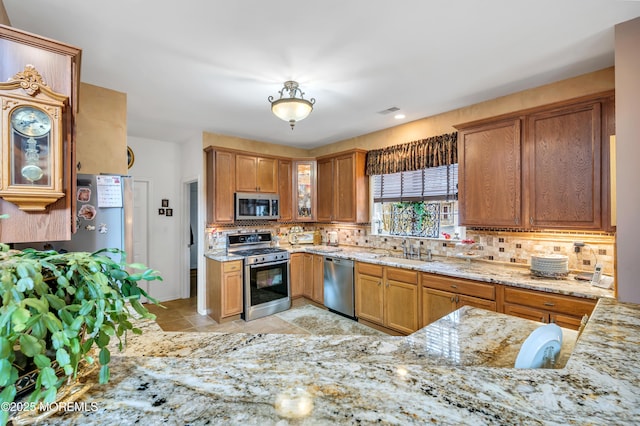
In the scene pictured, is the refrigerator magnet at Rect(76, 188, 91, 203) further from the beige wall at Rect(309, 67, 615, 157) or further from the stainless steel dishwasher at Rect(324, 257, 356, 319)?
the beige wall at Rect(309, 67, 615, 157)

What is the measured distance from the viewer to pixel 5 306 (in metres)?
0.53

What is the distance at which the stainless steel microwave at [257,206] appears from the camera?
4.56 m

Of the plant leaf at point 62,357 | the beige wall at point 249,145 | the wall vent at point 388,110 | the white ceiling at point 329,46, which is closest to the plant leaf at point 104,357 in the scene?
the plant leaf at point 62,357

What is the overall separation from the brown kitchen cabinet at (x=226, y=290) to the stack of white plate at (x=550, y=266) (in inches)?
137

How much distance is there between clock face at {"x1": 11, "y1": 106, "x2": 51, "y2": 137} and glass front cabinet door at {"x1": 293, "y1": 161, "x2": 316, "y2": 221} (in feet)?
12.5

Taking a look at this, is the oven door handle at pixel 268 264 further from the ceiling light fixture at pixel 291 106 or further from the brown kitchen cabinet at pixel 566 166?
the brown kitchen cabinet at pixel 566 166

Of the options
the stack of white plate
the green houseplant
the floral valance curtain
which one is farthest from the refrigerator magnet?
the stack of white plate

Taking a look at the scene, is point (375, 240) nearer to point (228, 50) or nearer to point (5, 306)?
point (228, 50)

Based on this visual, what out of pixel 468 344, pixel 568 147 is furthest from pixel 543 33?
pixel 468 344

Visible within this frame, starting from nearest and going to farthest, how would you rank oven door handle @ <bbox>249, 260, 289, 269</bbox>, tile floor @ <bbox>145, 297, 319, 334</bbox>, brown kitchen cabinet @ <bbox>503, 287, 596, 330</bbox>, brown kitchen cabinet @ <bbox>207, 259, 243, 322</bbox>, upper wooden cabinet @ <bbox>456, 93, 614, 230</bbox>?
1. brown kitchen cabinet @ <bbox>503, 287, 596, 330</bbox>
2. upper wooden cabinet @ <bbox>456, 93, 614, 230</bbox>
3. tile floor @ <bbox>145, 297, 319, 334</bbox>
4. brown kitchen cabinet @ <bbox>207, 259, 243, 322</bbox>
5. oven door handle @ <bbox>249, 260, 289, 269</bbox>

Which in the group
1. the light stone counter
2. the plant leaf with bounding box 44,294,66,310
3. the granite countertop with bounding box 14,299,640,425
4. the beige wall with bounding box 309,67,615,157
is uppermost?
the beige wall with bounding box 309,67,615,157

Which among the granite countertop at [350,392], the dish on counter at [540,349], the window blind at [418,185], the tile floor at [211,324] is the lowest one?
the tile floor at [211,324]

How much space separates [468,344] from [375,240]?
3.34m

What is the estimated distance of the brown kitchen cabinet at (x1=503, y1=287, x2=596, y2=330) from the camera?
2.31 metres
